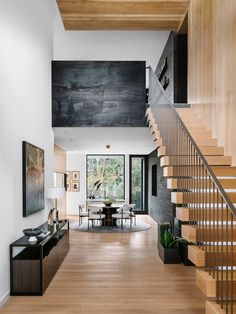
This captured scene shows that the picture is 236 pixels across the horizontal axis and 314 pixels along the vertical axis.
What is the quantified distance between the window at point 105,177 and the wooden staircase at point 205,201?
8239 mm

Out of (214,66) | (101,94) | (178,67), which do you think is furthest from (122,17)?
(214,66)

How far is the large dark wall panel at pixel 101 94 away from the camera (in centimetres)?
758

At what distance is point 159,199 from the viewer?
11422mm

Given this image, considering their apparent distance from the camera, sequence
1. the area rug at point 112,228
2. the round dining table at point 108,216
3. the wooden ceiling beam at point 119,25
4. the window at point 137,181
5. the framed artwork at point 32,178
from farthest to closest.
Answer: the window at point 137,181 → the round dining table at point 108,216 → the area rug at point 112,228 → the wooden ceiling beam at point 119,25 → the framed artwork at point 32,178

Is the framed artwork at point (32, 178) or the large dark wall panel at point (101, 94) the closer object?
the framed artwork at point (32, 178)

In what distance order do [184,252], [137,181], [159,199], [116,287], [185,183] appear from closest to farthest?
[185,183] < [116,287] < [184,252] < [159,199] < [137,181]

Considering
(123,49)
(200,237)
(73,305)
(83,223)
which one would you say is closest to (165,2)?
(123,49)

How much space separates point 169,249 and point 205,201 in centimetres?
262

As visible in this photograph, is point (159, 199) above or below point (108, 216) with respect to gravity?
above

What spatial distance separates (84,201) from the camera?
572 inches

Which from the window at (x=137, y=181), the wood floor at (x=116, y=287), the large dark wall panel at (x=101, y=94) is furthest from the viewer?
the window at (x=137, y=181)

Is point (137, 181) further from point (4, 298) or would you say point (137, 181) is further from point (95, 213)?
point (4, 298)

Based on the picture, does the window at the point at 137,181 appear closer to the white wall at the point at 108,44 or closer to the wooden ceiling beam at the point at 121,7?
the white wall at the point at 108,44

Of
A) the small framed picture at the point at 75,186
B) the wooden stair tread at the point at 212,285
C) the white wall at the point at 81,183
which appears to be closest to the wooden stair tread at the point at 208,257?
the wooden stair tread at the point at 212,285
